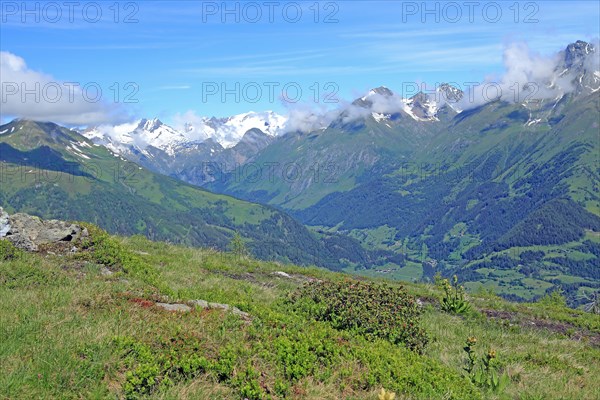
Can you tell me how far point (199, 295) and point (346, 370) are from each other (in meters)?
7.31

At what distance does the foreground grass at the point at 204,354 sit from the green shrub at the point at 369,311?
0.70m

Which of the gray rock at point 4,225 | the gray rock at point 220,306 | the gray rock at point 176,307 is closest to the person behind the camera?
the gray rock at point 176,307

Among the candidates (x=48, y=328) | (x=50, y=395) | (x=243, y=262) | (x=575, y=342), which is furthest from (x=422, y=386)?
(x=243, y=262)

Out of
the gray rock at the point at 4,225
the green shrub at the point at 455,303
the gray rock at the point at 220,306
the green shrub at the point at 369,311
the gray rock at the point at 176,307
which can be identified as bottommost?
the green shrub at the point at 455,303

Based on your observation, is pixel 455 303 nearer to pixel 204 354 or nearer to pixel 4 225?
pixel 204 354

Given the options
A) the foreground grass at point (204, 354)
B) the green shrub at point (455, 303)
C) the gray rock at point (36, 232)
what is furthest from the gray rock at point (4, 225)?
the green shrub at point (455, 303)

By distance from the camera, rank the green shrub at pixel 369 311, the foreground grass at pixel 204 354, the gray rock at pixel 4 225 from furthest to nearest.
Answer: the gray rock at pixel 4 225, the green shrub at pixel 369 311, the foreground grass at pixel 204 354

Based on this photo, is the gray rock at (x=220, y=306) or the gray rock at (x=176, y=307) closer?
the gray rock at (x=176, y=307)

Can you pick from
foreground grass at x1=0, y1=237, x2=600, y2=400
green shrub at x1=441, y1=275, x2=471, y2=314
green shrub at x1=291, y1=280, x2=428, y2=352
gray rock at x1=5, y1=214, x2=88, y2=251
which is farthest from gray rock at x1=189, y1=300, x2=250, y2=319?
green shrub at x1=441, y1=275, x2=471, y2=314

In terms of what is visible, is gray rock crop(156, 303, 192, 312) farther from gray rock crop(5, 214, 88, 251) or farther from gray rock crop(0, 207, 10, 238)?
gray rock crop(0, 207, 10, 238)

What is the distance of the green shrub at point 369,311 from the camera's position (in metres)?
14.5

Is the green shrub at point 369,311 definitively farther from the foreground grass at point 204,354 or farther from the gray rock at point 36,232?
the gray rock at point 36,232

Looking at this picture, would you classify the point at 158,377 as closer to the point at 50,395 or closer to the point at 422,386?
the point at 50,395

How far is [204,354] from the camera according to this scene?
35.9 ft
